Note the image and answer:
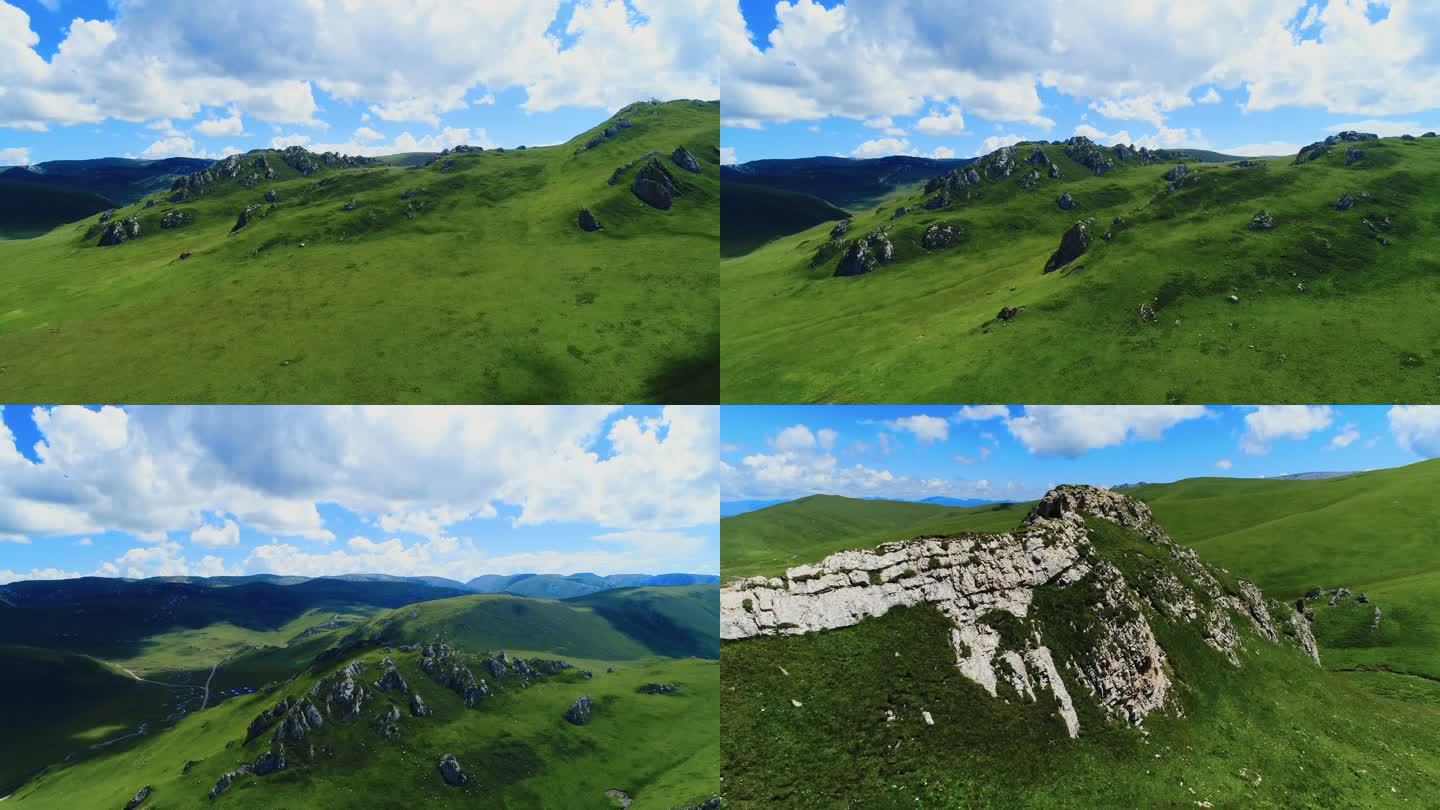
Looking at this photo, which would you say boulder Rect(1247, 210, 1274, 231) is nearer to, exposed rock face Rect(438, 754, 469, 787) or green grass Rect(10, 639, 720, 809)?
green grass Rect(10, 639, 720, 809)

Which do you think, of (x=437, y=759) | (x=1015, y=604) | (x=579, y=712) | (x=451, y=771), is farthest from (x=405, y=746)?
(x=1015, y=604)

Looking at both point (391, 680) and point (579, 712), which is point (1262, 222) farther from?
point (391, 680)

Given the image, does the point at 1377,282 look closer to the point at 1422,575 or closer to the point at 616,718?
the point at 1422,575

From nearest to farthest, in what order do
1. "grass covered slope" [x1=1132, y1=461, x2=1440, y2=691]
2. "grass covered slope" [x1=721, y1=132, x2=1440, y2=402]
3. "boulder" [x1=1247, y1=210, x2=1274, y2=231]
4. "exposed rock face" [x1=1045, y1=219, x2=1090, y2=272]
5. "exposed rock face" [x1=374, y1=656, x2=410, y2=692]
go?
"grass covered slope" [x1=1132, y1=461, x2=1440, y2=691] → "grass covered slope" [x1=721, y1=132, x2=1440, y2=402] → "exposed rock face" [x1=374, y1=656, x2=410, y2=692] → "boulder" [x1=1247, y1=210, x2=1274, y2=231] → "exposed rock face" [x1=1045, y1=219, x2=1090, y2=272]

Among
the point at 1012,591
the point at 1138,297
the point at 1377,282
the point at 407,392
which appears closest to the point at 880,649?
the point at 1012,591

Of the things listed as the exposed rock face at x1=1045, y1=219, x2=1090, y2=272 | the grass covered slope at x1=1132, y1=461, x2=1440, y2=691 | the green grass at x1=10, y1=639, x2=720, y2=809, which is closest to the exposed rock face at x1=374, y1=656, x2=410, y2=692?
the green grass at x1=10, y1=639, x2=720, y2=809
